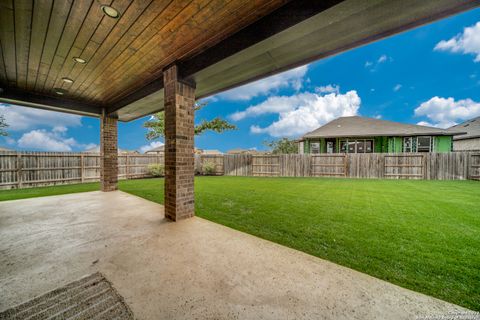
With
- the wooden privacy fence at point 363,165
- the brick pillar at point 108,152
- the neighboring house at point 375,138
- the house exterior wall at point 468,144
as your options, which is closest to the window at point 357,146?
the neighboring house at point 375,138

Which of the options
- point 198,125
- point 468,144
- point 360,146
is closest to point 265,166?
point 198,125

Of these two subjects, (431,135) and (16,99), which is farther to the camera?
(431,135)

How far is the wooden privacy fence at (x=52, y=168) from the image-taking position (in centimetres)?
716

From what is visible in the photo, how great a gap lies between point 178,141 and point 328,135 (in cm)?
1293

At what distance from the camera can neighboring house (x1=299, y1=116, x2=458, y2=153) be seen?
12391 mm

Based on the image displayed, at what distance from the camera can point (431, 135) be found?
12211mm

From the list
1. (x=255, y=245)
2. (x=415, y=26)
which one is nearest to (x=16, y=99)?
(x=255, y=245)

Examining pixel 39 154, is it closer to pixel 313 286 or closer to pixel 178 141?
pixel 178 141

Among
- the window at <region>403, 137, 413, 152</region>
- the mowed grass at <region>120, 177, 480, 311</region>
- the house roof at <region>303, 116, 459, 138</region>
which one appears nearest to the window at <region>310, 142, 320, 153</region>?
the house roof at <region>303, 116, 459, 138</region>

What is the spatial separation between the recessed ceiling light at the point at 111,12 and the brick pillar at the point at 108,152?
474 centimetres

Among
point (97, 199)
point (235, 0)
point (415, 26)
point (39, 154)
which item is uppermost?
point (235, 0)

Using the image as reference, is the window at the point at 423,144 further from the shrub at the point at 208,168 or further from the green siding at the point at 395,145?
the shrub at the point at 208,168

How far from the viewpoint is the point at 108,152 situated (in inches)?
236

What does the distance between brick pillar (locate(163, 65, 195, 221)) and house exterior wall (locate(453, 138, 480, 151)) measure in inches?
895
